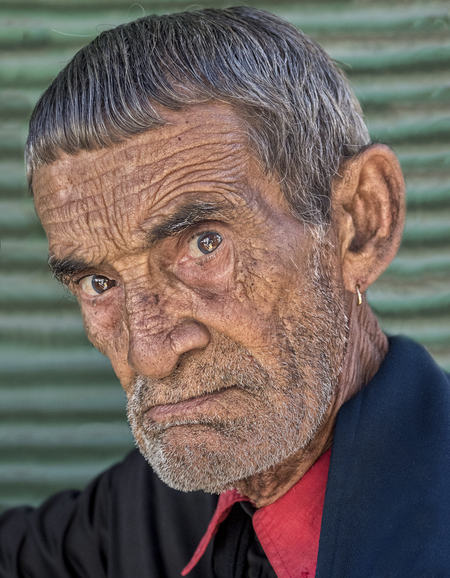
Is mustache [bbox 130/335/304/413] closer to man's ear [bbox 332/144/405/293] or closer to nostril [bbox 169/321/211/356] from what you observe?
nostril [bbox 169/321/211/356]

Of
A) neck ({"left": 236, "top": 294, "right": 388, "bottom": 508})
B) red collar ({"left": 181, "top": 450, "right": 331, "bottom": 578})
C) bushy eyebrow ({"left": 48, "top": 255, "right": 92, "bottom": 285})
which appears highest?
bushy eyebrow ({"left": 48, "top": 255, "right": 92, "bottom": 285})

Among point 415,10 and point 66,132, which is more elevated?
point 415,10

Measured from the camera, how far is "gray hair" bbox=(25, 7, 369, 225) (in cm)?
158

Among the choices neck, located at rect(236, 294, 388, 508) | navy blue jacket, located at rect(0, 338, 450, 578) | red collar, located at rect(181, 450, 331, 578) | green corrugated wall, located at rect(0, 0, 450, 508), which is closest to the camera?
navy blue jacket, located at rect(0, 338, 450, 578)

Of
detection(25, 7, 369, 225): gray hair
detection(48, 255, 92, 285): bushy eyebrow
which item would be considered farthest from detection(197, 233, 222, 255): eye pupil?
detection(48, 255, 92, 285): bushy eyebrow

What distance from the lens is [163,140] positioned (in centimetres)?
158

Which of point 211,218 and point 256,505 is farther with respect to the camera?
point 256,505

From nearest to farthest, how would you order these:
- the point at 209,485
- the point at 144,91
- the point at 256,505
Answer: the point at 144,91 < the point at 209,485 < the point at 256,505

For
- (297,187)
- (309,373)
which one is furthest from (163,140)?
(309,373)

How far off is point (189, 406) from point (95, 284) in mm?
551

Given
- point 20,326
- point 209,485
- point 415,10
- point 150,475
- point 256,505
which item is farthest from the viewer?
point 20,326

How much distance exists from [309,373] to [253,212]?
1.62 ft

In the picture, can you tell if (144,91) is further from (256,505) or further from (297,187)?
(256,505)

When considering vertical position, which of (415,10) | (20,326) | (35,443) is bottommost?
(35,443)
